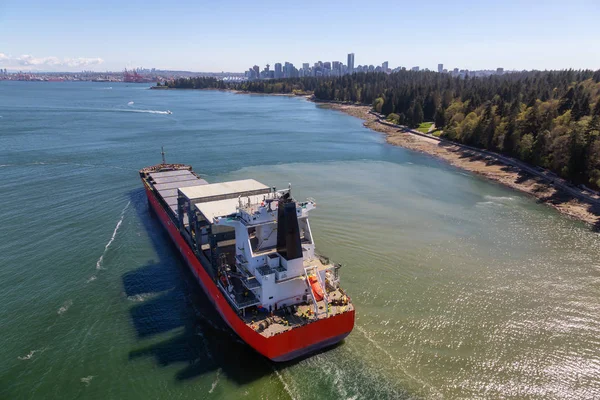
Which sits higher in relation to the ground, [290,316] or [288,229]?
[288,229]

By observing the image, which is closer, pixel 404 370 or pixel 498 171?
pixel 404 370

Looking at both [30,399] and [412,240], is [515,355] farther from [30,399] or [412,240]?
[30,399]

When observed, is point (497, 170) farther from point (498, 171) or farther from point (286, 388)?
point (286, 388)

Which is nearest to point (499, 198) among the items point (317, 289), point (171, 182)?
point (317, 289)

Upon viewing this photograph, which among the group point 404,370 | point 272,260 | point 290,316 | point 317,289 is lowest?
point 404,370

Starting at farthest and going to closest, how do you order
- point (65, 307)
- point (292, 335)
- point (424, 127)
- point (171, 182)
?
point (424, 127) → point (171, 182) → point (65, 307) → point (292, 335)

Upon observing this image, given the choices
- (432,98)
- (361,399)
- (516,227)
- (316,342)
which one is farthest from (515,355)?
(432,98)

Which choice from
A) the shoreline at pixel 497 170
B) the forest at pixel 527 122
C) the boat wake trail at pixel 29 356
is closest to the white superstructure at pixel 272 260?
the boat wake trail at pixel 29 356
